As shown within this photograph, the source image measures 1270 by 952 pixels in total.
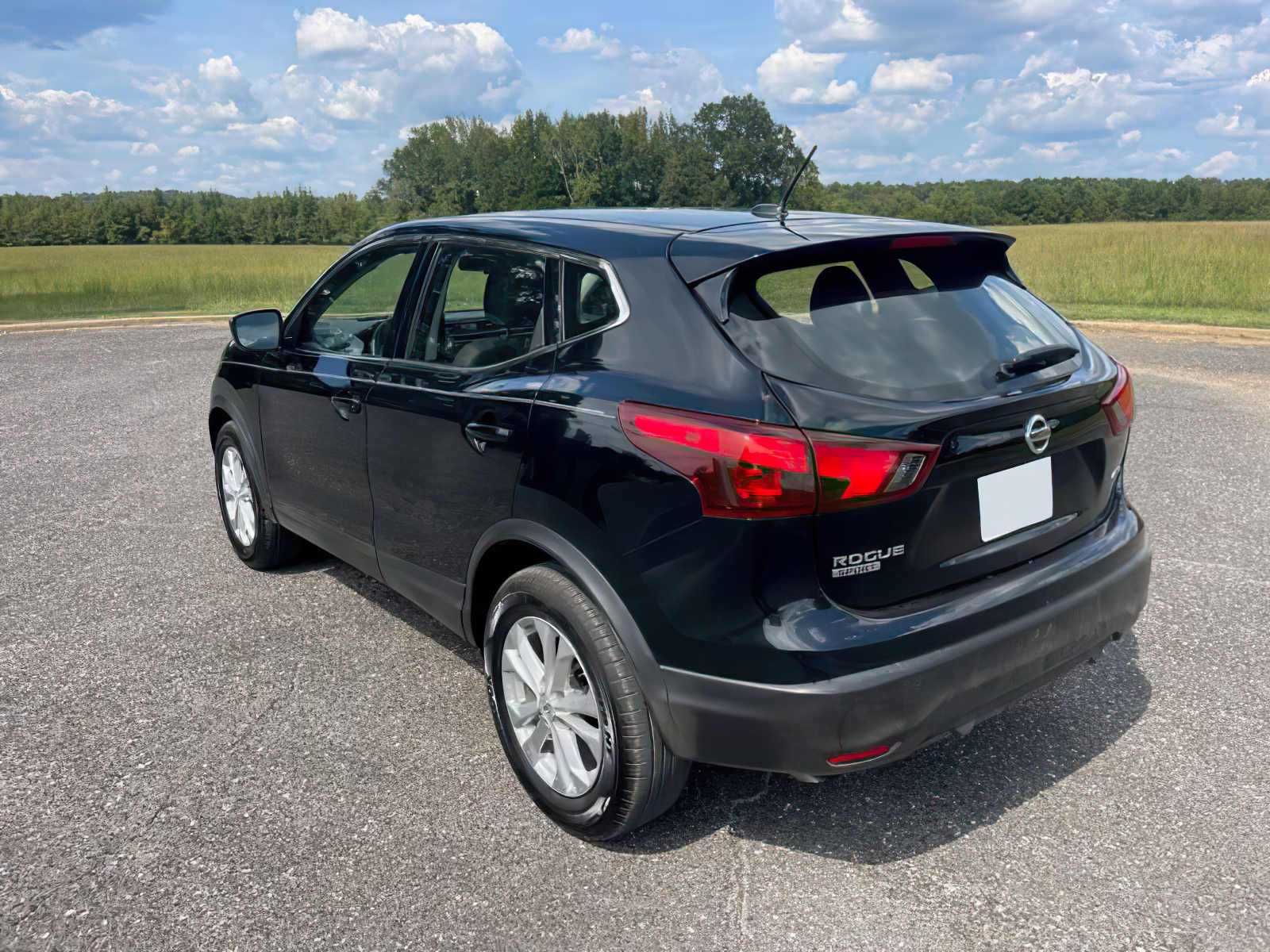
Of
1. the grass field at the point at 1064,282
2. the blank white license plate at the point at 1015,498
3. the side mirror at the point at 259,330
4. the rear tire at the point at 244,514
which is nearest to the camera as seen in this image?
the blank white license plate at the point at 1015,498

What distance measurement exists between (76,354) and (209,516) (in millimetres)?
9678

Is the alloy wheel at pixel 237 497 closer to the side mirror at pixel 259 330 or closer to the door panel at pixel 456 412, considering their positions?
the side mirror at pixel 259 330

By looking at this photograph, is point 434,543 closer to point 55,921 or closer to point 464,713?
point 464,713

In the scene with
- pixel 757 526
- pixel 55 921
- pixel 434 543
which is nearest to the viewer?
pixel 757 526

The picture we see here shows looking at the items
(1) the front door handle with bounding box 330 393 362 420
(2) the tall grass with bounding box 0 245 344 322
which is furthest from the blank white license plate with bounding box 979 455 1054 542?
(2) the tall grass with bounding box 0 245 344 322

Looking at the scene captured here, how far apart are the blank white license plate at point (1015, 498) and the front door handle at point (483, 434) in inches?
52.0

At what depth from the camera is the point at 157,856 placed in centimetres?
288

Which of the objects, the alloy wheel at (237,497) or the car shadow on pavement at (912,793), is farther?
the alloy wheel at (237,497)

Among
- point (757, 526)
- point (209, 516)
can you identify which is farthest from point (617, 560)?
point (209, 516)

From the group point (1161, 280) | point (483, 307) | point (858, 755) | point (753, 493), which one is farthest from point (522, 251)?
point (1161, 280)

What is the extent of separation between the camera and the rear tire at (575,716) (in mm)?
2678

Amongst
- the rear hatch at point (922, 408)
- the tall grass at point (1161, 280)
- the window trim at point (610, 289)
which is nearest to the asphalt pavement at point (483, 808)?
the rear hatch at point (922, 408)

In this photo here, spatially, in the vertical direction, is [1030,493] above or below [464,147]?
below

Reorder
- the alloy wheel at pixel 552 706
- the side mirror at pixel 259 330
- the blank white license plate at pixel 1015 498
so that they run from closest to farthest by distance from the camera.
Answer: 1. the blank white license plate at pixel 1015 498
2. the alloy wheel at pixel 552 706
3. the side mirror at pixel 259 330
